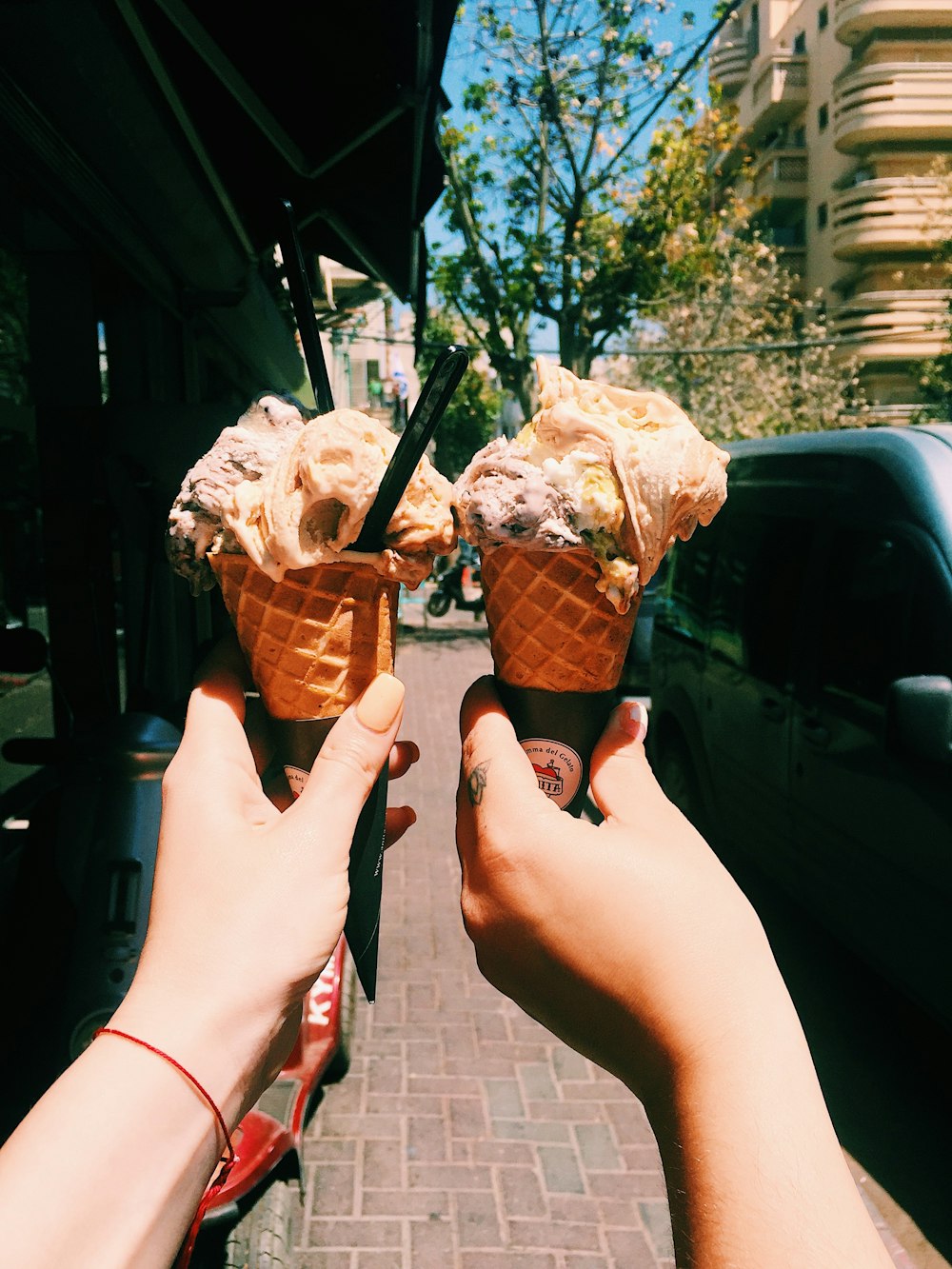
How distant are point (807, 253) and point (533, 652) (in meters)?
36.4

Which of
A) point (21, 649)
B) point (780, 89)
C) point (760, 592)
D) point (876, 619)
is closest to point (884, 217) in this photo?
point (780, 89)

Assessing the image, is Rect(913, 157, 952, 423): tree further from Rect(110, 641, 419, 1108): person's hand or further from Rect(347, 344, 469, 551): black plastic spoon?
Rect(110, 641, 419, 1108): person's hand

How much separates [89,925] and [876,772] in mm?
2858

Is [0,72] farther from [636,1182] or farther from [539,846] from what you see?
[636,1182]

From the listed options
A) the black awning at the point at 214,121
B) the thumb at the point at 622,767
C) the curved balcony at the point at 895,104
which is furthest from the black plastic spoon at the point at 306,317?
the curved balcony at the point at 895,104

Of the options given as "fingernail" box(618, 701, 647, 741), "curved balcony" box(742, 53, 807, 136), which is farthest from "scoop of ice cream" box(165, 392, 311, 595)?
"curved balcony" box(742, 53, 807, 136)

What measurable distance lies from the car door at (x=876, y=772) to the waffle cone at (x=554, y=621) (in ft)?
5.90

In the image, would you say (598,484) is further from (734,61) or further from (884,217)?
(734,61)

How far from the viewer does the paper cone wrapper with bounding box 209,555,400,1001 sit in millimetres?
1671

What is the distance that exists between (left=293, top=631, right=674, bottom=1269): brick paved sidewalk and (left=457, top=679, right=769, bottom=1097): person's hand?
1.97 meters

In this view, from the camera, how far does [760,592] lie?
4.54 meters

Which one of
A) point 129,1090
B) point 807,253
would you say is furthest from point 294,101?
point 807,253

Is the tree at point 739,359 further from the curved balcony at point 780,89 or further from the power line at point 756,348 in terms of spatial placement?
the curved balcony at point 780,89

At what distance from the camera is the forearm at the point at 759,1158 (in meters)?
1.03
